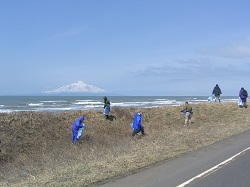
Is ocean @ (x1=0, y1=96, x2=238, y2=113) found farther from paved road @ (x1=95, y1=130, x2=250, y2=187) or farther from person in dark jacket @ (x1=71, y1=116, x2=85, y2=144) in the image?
paved road @ (x1=95, y1=130, x2=250, y2=187)

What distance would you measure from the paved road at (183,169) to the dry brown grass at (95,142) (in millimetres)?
526

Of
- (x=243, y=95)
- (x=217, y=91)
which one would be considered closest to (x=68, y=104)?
(x=217, y=91)

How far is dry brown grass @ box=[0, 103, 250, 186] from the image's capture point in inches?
419

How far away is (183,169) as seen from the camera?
34.1ft

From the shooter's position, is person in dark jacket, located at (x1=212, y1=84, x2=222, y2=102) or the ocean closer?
person in dark jacket, located at (x1=212, y1=84, x2=222, y2=102)

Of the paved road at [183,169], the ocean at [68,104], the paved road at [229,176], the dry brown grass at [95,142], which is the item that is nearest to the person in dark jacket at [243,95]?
the dry brown grass at [95,142]

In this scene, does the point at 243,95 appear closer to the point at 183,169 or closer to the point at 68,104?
the point at 183,169

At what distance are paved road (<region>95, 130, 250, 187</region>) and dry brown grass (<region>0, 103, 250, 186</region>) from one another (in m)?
0.53

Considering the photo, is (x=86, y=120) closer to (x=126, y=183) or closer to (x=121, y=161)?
(x=121, y=161)

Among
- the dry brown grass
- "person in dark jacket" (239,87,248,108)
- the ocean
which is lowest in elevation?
the dry brown grass

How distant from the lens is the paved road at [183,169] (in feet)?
28.9

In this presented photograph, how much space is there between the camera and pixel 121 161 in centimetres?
1160

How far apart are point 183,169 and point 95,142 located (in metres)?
12.6

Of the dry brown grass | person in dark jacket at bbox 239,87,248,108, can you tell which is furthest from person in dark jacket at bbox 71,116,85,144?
person in dark jacket at bbox 239,87,248,108
